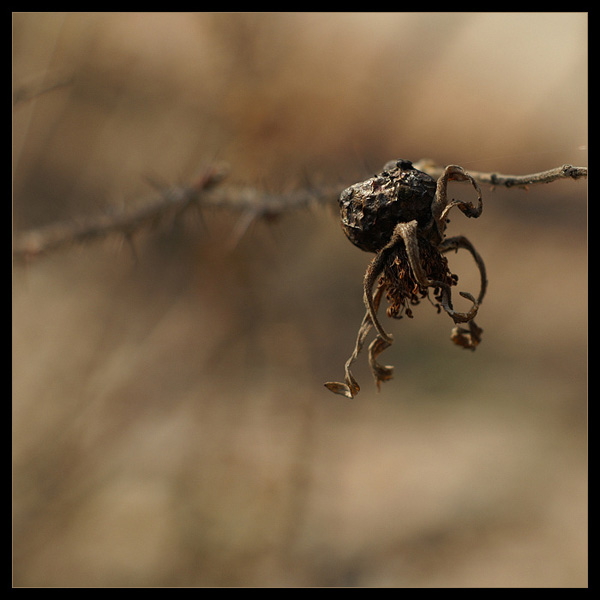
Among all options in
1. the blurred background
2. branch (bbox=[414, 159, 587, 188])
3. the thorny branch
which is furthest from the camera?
the blurred background

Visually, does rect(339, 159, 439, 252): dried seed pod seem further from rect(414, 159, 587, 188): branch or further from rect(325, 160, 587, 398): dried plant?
rect(414, 159, 587, 188): branch

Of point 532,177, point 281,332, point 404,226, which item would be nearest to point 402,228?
point 404,226

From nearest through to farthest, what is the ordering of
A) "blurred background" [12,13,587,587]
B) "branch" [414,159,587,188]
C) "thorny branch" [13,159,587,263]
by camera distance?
"branch" [414,159,587,188] → "thorny branch" [13,159,587,263] → "blurred background" [12,13,587,587]

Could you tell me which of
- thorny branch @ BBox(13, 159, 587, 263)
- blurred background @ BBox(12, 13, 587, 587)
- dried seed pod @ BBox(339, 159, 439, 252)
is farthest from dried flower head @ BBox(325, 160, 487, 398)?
blurred background @ BBox(12, 13, 587, 587)

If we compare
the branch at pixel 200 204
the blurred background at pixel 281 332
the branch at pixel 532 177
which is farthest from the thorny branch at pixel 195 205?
the blurred background at pixel 281 332

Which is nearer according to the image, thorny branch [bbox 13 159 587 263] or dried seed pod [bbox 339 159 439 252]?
dried seed pod [bbox 339 159 439 252]

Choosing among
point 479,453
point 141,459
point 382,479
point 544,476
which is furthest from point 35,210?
point 544,476

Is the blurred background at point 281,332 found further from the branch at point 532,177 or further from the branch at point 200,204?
the branch at point 532,177

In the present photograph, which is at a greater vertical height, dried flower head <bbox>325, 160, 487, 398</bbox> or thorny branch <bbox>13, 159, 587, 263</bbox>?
thorny branch <bbox>13, 159, 587, 263</bbox>

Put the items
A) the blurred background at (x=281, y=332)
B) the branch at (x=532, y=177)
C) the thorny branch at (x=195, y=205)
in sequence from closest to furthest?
1. the branch at (x=532, y=177)
2. the thorny branch at (x=195, y=205)
3. the blurred background at (x=281, y=332)
